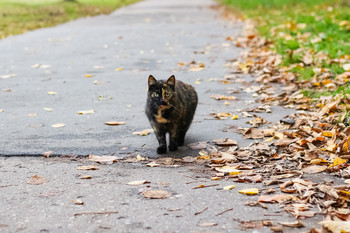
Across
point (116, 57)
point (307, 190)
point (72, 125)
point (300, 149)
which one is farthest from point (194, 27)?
point (307, 190)

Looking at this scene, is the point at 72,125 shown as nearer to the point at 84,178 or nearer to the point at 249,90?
the point at 84,178

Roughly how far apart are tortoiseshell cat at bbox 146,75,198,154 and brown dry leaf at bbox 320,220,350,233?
2168mm

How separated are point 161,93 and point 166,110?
0.19 metres

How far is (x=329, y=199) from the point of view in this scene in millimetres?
3676

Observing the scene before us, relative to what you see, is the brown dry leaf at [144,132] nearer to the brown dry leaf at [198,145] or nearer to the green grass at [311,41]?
the brown dry leaf at [198,145]

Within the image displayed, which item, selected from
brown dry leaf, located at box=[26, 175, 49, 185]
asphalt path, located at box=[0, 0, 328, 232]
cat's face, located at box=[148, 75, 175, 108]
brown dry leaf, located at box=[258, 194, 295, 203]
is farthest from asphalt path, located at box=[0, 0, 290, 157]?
brown dry leaf, located at box=[258, 194, 295, 203]

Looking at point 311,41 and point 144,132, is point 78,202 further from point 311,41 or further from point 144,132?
point 311,41

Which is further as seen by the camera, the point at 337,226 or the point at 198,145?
the point at 198,145

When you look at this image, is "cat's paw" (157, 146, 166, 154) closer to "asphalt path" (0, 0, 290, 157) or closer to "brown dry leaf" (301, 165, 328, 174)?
"asphalt path" (0, 0, 290, 157)

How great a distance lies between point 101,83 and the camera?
8594 mm

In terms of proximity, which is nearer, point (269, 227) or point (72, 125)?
point (269, 227)

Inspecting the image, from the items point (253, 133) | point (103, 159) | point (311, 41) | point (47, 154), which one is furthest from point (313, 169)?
point (311, 41)

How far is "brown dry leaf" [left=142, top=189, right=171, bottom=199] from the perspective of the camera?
12.8ft

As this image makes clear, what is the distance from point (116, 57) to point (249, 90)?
411 centimetres
